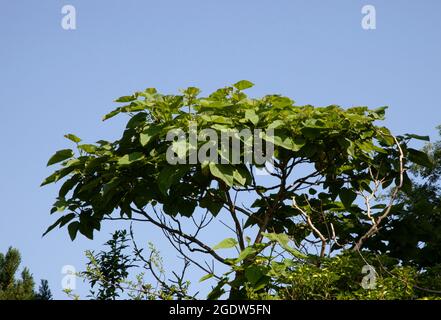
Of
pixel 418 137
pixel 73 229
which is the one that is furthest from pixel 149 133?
pixel 418 137

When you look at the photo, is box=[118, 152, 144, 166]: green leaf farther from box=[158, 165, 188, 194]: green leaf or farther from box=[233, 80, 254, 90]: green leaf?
box=[233, 80, 254, 90]: green leaf

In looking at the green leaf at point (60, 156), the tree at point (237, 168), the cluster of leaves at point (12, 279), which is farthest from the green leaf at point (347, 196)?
the cluster of leaves at point (12, 279)

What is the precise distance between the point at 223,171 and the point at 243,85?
2.44ft

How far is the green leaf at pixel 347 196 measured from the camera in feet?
19.0

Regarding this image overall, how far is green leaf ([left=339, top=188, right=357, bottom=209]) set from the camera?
578cm

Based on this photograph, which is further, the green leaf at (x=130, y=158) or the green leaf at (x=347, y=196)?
the green leaf at (x=347, y=196)

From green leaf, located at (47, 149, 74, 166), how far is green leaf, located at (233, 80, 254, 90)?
1470mm

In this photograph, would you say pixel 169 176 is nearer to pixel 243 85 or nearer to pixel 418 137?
pixel 243 85

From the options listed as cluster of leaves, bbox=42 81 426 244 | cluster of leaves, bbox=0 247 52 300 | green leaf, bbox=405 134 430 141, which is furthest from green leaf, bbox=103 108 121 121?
cluster of leaves, bbox=0 247 52 300

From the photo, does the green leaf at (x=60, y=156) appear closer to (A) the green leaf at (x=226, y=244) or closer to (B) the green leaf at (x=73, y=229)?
(B) the green leaf at (x=73, y=229)

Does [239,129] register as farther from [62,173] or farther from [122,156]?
[62,173]

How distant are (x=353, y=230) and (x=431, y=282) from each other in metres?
1.17

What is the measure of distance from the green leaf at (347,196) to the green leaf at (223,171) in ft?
4.63

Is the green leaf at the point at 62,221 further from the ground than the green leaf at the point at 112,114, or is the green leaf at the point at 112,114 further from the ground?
the green leaf at the point at 112,114
